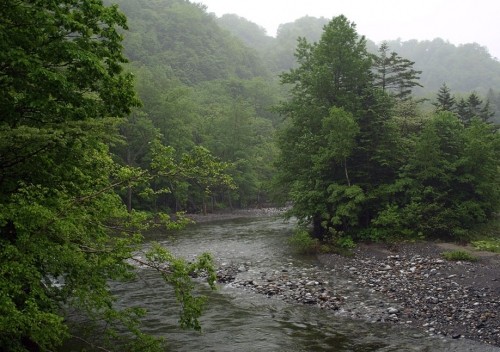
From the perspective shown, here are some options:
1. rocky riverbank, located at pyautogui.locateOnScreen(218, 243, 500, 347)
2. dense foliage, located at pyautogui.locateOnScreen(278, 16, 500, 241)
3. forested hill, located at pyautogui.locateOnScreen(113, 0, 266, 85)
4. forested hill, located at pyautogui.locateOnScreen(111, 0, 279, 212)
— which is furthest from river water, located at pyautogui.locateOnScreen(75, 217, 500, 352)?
forested hill, located at pyautogui.locateOnScreen(113, 0, 266, 85)

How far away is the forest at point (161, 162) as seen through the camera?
8164 millimetres

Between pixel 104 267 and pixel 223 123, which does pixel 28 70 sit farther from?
pixel 223 123

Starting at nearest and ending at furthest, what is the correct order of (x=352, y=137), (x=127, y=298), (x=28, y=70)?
(x=28, y=70) < (x=127, y=298) < (x=352, y=137)

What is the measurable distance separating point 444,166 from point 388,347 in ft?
58.2

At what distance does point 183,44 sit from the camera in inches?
5148

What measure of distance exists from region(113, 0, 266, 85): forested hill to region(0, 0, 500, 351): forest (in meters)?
43.4

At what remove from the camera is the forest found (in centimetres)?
816

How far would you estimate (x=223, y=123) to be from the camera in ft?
226

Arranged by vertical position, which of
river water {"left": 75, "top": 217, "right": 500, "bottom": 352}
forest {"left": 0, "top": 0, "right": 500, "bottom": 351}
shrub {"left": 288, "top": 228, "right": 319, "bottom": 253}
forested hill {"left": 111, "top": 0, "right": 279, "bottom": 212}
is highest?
forested hill {"left": 111, "top": 0, "right": 279, "bottom": 212}

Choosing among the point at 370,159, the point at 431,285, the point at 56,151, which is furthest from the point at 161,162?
the point at 370,159

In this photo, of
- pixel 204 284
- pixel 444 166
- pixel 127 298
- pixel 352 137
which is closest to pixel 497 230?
pixel 444 166

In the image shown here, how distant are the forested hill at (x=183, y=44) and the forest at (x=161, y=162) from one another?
43412mm

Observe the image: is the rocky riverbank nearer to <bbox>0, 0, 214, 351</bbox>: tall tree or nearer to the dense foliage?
the dense foliage

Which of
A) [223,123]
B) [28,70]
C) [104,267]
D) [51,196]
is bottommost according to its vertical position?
[104,267]
